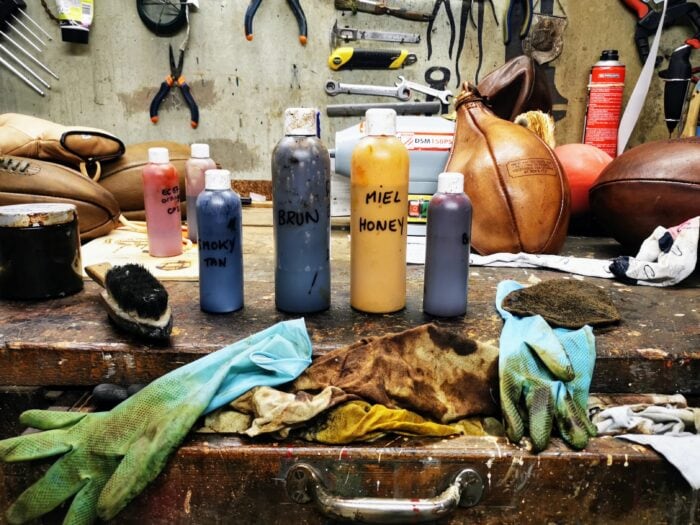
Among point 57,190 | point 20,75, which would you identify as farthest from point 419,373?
point 20,75

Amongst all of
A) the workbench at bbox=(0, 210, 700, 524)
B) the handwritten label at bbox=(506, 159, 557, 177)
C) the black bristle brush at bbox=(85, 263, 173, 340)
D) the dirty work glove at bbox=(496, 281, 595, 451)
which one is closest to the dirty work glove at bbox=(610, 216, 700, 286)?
the workbench at bbox=(0, 210, 700, 524)

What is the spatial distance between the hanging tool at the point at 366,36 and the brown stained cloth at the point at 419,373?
1812 millimetres

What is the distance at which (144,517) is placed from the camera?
670mm

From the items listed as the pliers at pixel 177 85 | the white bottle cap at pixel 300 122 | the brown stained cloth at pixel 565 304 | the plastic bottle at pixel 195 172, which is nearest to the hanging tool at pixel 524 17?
the pliers at pixel 177 85

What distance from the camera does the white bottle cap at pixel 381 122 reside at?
0.91m

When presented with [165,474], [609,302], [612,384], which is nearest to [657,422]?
[612,384]

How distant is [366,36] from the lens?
2289mm

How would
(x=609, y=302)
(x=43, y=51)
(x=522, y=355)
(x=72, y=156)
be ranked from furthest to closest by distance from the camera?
(x=43, y=51), (x=72, y=156), (x=609, y=302), (x=522, y=355)

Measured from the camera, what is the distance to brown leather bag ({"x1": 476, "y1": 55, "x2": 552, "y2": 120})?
1.95 metres

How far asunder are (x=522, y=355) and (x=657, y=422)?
20 centimetres

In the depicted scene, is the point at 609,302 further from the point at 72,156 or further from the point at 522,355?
the point at 72,156

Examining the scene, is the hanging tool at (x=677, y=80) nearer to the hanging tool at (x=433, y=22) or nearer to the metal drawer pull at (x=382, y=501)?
the hanging tool at (x=433, y=22)

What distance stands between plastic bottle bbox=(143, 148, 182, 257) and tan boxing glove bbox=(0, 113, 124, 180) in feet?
1.41

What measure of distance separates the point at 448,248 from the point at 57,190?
114cm
